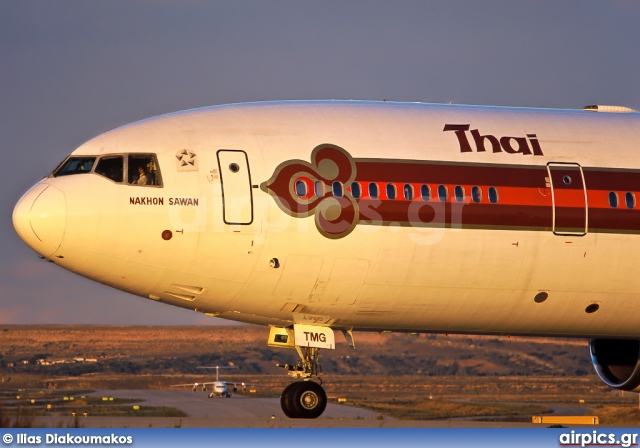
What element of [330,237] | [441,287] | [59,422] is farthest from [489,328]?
[59,422]

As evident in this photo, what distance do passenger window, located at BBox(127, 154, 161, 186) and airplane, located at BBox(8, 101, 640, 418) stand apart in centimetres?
3

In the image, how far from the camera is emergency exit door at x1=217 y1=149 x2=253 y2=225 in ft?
84.5

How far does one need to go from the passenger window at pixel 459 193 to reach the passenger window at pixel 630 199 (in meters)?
3.70

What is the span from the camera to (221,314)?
27484 mm

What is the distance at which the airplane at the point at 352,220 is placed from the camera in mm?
25672

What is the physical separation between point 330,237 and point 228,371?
84.7 metres

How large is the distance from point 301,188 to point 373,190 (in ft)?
4.86

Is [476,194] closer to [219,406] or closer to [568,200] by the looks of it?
[568,200]

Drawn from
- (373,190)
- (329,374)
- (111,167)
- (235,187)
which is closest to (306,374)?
(373,190)

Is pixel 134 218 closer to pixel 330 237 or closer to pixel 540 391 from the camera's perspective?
pixel 330 237

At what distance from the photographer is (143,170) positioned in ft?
85.1

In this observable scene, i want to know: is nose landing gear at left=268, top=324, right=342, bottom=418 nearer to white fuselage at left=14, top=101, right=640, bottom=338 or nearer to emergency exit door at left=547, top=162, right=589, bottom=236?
white fuselage at left=14, top=101, right=640, bottom=338

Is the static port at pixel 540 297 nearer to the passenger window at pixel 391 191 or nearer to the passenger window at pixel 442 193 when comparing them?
the passenger window at pixel 442 193

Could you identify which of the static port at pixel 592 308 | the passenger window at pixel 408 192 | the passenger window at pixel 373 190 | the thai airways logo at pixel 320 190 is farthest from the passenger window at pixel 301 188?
the static port at pixel 592 308
